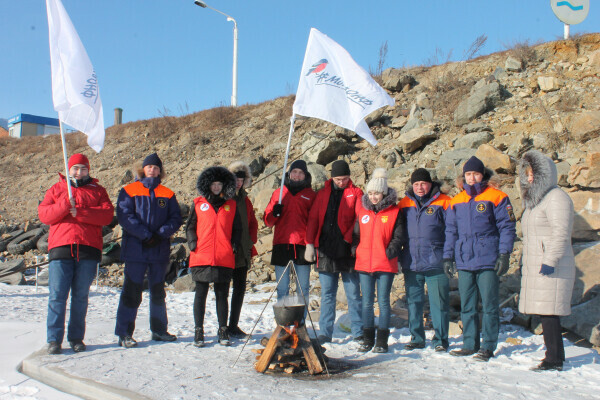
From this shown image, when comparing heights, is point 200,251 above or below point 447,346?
above

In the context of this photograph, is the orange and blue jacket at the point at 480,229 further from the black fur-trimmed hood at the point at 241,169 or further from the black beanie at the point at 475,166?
the black fur-trimmed hood at the point at 241,169

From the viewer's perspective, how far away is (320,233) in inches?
242

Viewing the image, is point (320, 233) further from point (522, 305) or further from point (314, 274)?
point (314, 274)

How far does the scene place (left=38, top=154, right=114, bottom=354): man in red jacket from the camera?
16.9ft

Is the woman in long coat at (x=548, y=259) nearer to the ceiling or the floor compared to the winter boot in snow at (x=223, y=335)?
nearer to the ceiling

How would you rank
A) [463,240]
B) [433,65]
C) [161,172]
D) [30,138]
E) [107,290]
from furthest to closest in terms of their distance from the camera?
[30,138] → [433,65] → [107,290] → [161,172] → [463,240]

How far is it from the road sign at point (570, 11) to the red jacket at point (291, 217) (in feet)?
39.3

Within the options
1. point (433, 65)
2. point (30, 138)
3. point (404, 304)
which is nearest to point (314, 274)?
point (404, 304)

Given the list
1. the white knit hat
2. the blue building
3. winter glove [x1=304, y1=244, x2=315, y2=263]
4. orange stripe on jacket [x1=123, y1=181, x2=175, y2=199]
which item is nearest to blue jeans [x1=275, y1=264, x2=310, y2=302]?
winter glove [x1=304, y1=244, x2=315, y2=263]

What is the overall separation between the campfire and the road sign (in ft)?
44.5

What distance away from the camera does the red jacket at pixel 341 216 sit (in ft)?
20.0

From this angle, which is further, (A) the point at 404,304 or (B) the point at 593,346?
(A) the point at 404,304

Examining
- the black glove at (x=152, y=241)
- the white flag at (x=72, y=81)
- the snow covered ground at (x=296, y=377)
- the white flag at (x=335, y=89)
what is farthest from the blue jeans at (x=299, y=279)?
the white flag at (x=72, y=81)

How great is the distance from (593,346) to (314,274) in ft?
18.7
